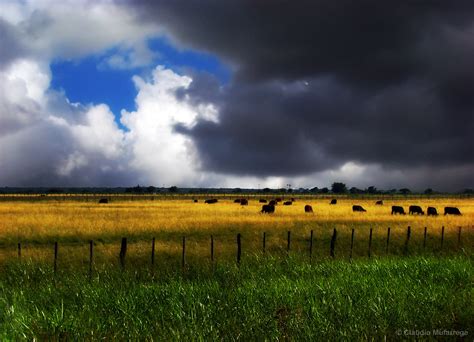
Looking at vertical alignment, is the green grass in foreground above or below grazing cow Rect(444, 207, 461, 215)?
below

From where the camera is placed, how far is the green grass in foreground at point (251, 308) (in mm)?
7730

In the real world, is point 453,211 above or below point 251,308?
above

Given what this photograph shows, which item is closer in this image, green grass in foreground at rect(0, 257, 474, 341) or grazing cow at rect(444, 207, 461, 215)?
green grass in foreground at rect(0, 257, 474, 341)

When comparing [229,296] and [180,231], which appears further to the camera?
[180,231]

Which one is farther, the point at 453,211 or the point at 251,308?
the point at 453,211

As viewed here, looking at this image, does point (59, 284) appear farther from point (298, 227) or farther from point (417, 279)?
point (298, 227)

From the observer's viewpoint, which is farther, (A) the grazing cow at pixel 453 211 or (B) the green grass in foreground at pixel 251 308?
(A) the grazing cow at pixel 453 211

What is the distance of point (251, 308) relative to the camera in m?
9.15

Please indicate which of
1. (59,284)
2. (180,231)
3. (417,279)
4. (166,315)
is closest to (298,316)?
(166,315)

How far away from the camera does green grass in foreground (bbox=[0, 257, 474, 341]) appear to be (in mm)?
7730

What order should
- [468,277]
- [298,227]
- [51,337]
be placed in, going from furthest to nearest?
[298,227] < [468,277] < [51,337]

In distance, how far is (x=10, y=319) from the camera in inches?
339

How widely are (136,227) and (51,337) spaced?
25.2 m

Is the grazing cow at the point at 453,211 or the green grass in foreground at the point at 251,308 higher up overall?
the grazing cow at the point at 453,211
